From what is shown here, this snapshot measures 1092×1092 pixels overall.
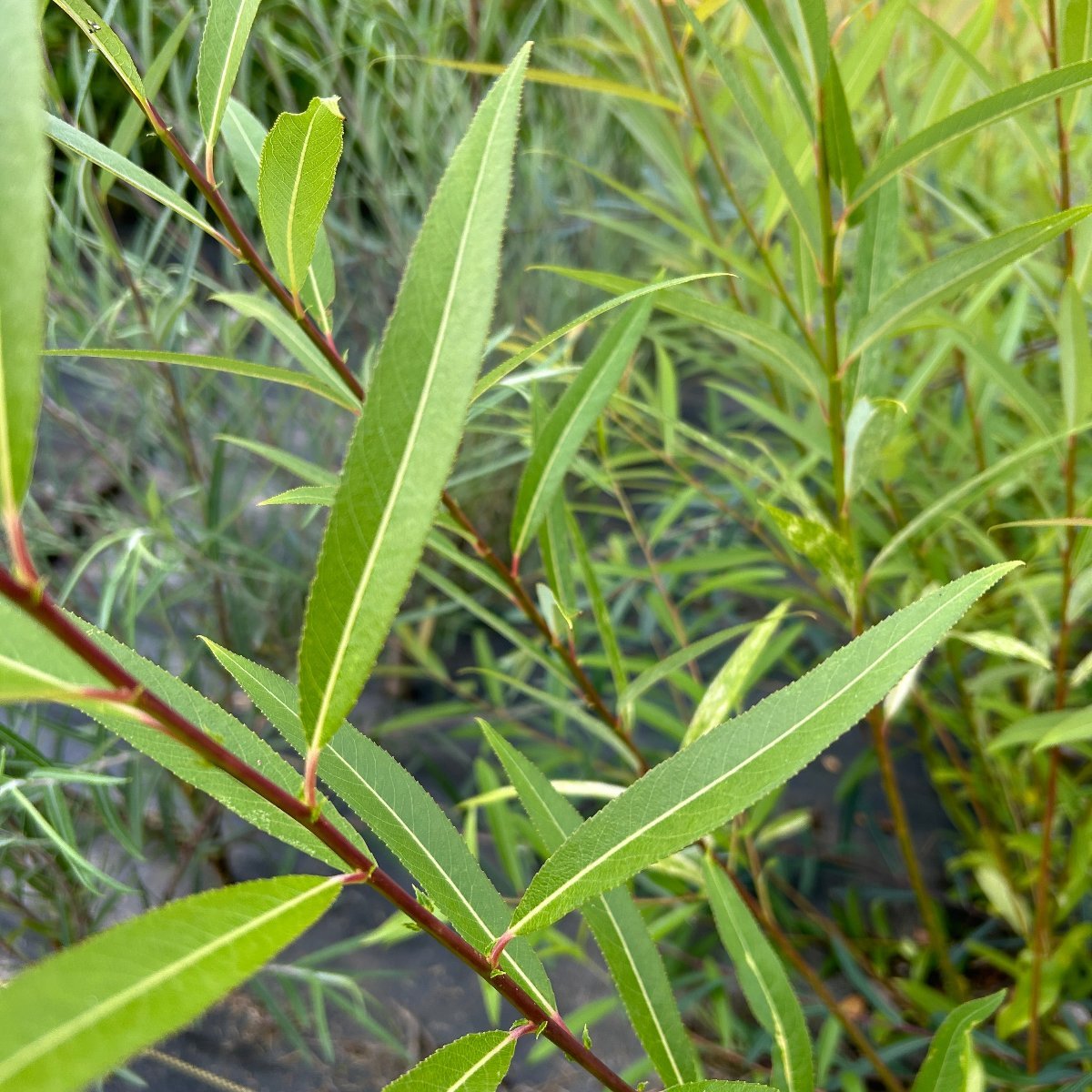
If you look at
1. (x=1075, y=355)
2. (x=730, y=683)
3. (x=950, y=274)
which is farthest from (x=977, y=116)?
(x=730, y=683)

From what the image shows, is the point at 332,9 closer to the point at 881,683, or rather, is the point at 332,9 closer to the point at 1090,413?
the point at 1090,413

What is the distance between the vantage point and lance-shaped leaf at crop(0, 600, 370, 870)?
18cm

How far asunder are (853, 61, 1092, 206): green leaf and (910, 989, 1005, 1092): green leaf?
33 cm

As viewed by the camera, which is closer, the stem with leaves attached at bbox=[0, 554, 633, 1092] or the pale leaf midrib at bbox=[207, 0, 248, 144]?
the stem with leaves attached at bbox=[0, 554, 633, 1092]

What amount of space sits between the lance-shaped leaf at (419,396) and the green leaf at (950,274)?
222 millimetres

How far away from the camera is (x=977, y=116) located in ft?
1.05

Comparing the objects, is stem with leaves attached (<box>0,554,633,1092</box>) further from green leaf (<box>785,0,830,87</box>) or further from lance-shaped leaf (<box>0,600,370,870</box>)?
green leaf (<box>785,0,830,87</box>)

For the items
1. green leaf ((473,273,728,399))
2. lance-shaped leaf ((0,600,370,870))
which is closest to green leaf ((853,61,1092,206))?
green leaf ((473,273,728,399))

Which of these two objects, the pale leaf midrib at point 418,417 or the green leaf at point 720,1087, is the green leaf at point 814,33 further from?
the green leaf at point 720,1087

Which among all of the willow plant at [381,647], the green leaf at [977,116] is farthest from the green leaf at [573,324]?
the green leaf at [977,116]

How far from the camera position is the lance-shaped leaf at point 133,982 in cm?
13

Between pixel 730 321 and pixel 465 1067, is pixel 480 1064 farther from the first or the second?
pixel 730 321

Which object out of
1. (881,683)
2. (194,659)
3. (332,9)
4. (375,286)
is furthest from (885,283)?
(332,9)

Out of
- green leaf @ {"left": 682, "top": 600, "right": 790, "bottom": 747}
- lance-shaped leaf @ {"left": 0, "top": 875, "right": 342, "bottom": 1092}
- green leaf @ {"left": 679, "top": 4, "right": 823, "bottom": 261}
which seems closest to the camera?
lance-shaped leaf @ {"left": 0, "top": 875, "right": 342, "bottom": 1092}
